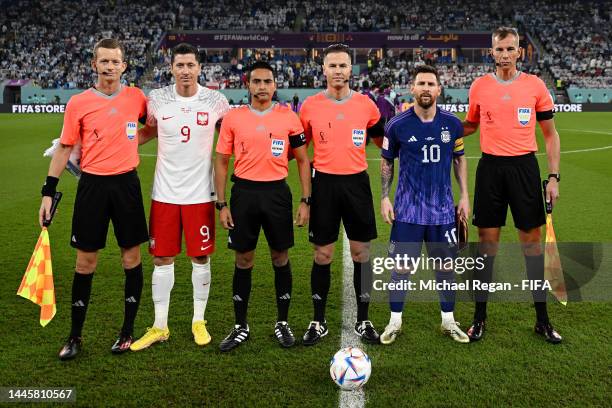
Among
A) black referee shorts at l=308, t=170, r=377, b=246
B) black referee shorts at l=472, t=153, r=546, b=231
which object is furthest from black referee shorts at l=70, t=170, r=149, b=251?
black referee shorts at l=472, t=153, r=546, b=231

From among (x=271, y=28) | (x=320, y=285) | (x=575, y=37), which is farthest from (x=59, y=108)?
(x=575, y=37)

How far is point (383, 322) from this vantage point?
4.96 metres

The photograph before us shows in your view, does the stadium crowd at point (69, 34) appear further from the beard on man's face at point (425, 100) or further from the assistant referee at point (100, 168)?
the beard on man's face at point (425, 100)

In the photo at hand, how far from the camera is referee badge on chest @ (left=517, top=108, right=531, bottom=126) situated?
4.49 meters

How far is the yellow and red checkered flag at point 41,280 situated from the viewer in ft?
14.0

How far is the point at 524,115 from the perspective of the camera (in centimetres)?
449

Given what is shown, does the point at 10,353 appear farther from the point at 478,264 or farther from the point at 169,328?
the point at 478,264

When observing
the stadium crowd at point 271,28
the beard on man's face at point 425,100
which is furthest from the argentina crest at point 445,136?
the stadium crowd at point 271,28

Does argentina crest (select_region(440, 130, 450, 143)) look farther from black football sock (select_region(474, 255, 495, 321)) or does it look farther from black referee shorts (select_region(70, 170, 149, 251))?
black referee shorts (select_region(70, 170, 149, 251))

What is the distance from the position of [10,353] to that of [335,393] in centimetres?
244

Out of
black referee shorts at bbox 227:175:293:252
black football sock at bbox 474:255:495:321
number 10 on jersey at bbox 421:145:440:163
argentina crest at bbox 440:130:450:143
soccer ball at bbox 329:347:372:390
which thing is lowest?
soccer ball at bbox 329:347:372:390

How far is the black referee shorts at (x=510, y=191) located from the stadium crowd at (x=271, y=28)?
3374 cm

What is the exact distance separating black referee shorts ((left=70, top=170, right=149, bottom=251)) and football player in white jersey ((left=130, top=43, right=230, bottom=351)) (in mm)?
220

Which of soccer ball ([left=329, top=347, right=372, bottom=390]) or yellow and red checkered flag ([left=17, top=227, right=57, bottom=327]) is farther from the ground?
yellow and red checkered flag ([left=17, top=227, right=57, bottom=327])
